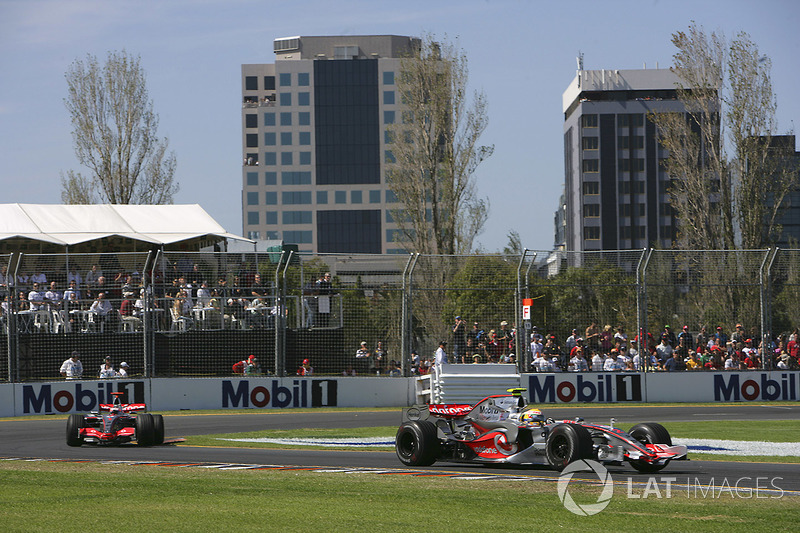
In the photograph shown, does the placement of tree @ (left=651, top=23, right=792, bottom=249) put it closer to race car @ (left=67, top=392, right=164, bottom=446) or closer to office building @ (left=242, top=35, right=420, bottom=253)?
race car @ (left=67, top=392, right=164, bottom=446)

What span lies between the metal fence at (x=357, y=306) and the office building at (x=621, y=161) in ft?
307

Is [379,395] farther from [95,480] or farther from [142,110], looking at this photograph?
[142,110]

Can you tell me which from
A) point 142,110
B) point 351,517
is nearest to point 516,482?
point 351,517

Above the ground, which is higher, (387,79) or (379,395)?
(387,79)

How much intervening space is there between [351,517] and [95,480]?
3790mm

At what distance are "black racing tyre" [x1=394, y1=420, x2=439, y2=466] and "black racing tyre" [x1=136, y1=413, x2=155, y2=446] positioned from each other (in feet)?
14.4

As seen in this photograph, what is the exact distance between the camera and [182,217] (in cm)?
3092

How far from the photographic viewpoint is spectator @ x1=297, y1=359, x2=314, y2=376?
74.9 feet

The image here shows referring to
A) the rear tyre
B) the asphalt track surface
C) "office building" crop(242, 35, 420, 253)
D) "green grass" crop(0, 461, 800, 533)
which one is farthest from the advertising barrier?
"office building" crop(242, 35, 420, 253)

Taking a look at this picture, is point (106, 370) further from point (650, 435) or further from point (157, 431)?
point (650, 435)

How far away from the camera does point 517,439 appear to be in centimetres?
1150

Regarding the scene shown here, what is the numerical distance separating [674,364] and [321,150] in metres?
101

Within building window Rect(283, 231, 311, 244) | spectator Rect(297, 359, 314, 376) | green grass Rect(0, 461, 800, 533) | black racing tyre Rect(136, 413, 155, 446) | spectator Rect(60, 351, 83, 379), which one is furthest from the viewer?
building window Rect(283, 231, 311, 244)

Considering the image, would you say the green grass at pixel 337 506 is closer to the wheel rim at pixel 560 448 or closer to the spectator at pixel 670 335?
the wheel rim at pixel 560 448
